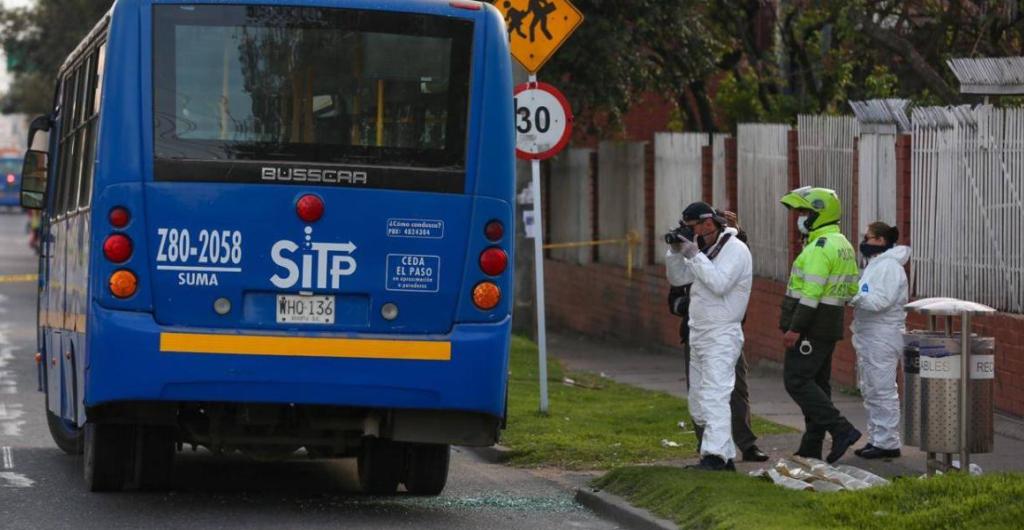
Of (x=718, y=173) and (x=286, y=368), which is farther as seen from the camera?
(x=718, y=173)

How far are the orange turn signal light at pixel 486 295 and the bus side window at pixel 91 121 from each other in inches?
84.9

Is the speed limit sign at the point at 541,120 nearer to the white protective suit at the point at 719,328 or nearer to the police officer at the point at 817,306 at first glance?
the police officer at the point at 817,306

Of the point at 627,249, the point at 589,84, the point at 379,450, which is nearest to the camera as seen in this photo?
the point at 379,450

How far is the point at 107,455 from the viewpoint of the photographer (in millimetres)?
11375

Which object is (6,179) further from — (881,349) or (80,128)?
(881,349)

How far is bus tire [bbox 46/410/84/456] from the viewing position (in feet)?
42.7

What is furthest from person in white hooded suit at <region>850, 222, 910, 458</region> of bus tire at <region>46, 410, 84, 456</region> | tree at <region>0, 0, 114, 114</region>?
tree at <region>0, 0, 114, 114</region>

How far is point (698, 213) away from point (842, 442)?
69.8 inches

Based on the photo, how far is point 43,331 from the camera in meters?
14.3

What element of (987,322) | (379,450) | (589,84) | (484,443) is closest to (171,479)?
(379,450)

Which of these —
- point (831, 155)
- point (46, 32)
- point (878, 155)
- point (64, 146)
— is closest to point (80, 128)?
point (64, 146)

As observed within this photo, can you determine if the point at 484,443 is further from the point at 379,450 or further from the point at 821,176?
the point at 821,176

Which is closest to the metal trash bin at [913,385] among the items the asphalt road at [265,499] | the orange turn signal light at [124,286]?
the asphalt road at [265,499]

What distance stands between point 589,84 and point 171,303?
47.4ft
